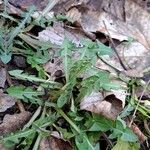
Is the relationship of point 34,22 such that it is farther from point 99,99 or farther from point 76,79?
point 99,99

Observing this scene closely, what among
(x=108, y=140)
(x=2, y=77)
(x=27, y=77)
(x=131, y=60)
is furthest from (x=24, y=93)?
(x=131, y=60)

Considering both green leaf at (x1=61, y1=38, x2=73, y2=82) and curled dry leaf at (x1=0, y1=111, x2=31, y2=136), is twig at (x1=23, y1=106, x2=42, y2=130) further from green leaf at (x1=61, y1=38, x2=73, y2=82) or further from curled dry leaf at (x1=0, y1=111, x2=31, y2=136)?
green leaf at (x1=61, y1=38, x2=73, y2=82)

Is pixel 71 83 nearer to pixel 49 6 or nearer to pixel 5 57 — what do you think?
pixel 5 57

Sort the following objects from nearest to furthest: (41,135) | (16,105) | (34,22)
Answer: (41,135) → (16,105) → (34,22)

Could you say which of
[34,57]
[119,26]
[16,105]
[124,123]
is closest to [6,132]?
[16,105]

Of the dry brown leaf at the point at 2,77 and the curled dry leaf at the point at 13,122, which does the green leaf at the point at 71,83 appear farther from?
the dry brown leaf at the point at 2,77

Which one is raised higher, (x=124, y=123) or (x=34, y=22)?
(x=34, y=22)

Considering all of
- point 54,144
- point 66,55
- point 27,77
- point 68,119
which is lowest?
point 54,144

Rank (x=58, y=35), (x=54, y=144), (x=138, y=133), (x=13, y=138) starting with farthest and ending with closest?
(x=58, y=35) < (x=138, y=133) < (x=54, y=144) < (x=13, y=138)
